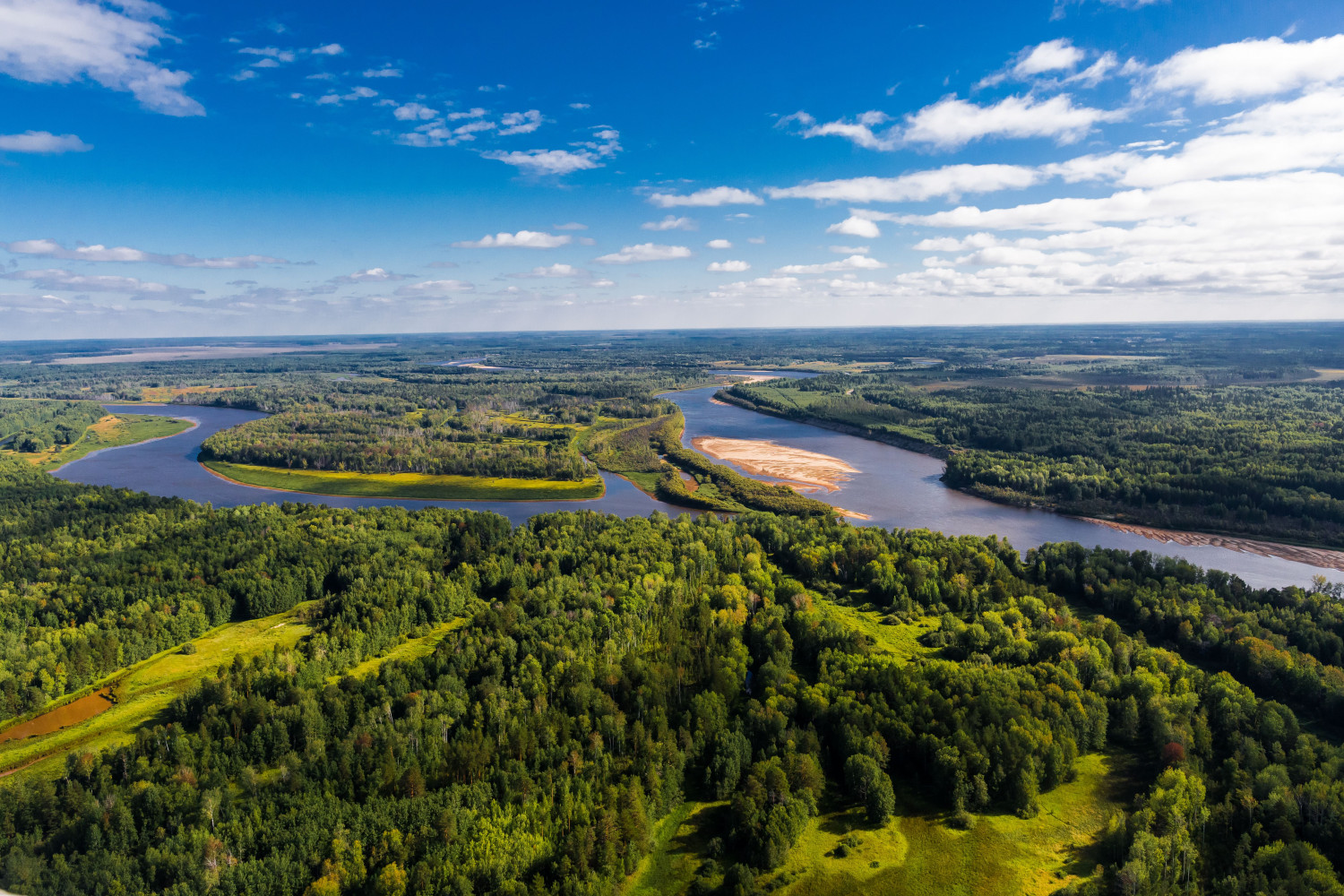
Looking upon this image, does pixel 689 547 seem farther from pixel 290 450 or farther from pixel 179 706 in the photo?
pixel 290 450

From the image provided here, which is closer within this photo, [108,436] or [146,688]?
[146,688]

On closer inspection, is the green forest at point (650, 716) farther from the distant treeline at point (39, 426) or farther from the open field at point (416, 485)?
the distant treeline at point (39, 426)

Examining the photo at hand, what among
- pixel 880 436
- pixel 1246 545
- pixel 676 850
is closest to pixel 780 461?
pixel 880 436

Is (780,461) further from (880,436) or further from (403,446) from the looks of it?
(403,446)

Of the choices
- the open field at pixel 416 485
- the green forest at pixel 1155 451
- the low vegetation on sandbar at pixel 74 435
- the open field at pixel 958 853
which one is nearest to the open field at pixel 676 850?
the open field at pixel 958 853

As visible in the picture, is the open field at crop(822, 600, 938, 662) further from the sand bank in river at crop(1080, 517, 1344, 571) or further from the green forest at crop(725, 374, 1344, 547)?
the green forest at crop(725, 374, 1344, 547)

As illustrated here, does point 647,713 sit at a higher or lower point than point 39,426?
lower

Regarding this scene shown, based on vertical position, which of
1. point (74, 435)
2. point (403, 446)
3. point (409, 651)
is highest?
point (74, 435)

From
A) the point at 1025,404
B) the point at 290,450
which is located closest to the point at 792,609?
the point at 290,450
